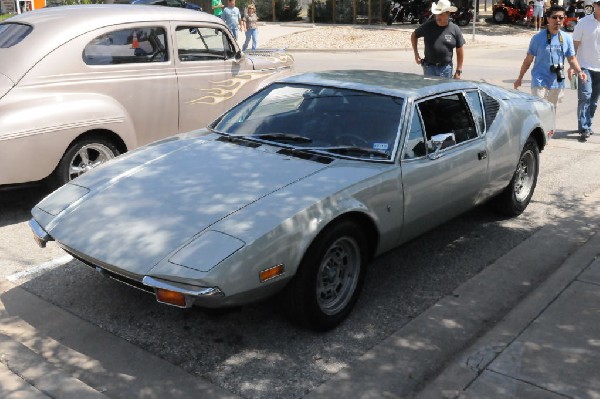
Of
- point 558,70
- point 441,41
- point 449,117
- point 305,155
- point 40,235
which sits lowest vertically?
point 40,235

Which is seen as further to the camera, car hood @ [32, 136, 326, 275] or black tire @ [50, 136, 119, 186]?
black tire @ [50, 136, 119, 186]

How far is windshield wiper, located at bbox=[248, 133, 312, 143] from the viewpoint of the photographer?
4.91 metres

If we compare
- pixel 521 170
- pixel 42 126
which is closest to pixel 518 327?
pixel 521 170

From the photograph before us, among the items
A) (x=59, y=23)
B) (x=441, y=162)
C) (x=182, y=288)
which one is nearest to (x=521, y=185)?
(x=441, y=162)

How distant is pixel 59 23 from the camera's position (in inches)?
264

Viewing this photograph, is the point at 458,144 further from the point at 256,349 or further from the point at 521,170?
the point at 256,349

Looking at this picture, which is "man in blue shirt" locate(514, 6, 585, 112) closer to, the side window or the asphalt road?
the asphalt road

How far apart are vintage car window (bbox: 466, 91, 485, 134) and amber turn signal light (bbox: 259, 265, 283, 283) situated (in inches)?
101

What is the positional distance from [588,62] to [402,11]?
22.7 metres

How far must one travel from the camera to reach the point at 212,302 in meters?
3.63

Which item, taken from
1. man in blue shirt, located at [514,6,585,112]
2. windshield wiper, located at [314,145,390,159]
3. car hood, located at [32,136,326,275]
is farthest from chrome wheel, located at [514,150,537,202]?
car hood, located at [32,136,326,275]

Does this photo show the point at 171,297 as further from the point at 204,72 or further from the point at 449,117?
the point at 204,72

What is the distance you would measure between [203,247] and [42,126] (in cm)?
311

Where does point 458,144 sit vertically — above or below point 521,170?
above
